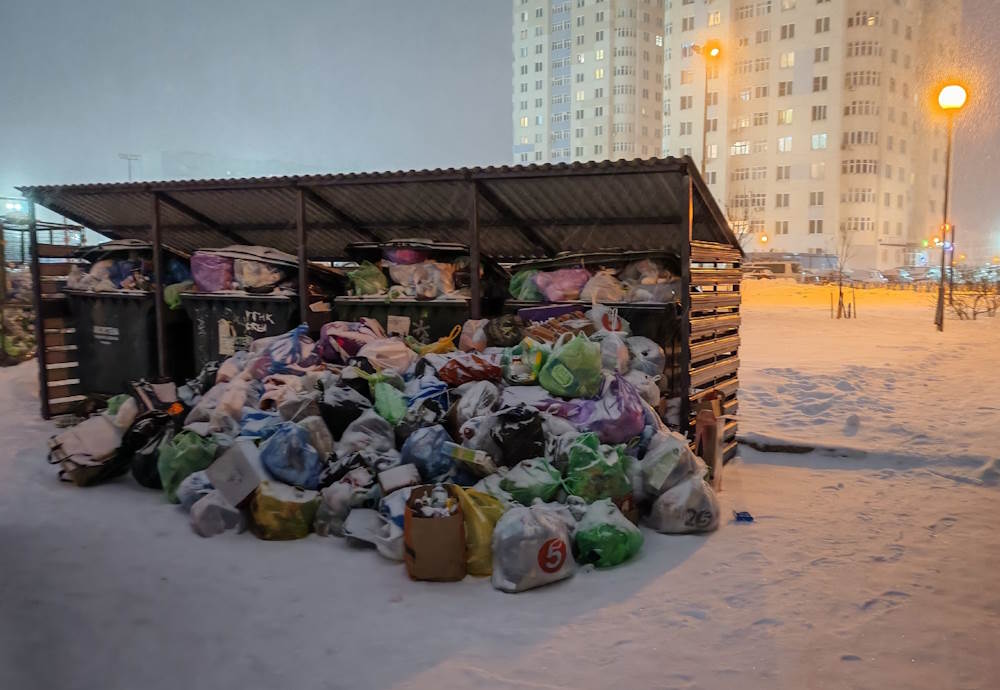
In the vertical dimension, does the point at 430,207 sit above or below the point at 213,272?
above

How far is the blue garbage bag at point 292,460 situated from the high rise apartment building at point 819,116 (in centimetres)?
5443

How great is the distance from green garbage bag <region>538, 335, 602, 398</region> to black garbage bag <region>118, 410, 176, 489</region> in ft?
10.1

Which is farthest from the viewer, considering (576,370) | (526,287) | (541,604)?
(526,287)

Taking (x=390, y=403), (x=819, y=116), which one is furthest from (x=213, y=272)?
(x=819, y=116)

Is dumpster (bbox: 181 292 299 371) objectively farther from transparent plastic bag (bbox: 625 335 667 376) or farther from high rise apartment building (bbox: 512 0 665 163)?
high rise apartment building (bbox: 512 0 665 163)

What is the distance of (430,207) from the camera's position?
23.7ft

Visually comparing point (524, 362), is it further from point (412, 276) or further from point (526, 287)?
point (412, 276)

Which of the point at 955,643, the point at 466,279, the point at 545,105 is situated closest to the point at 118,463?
the point at 466,279

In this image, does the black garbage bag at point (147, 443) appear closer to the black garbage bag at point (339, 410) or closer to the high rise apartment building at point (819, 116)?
the black garbage bag at point (339, 410)

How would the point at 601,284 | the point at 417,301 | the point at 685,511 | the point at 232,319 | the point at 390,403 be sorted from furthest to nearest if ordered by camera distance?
the point at 232,319 → the point at 417,301 → the point at 601,284 → the point at 390,403 → the point at 685,511

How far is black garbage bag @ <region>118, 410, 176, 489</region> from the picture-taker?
18.2ft

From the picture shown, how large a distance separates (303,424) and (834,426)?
556cm

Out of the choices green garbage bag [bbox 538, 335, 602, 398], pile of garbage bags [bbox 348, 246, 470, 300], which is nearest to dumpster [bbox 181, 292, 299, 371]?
pile of garbage bags [bbox 348, 246, 470, 300]

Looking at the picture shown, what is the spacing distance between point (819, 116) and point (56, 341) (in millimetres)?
65934
